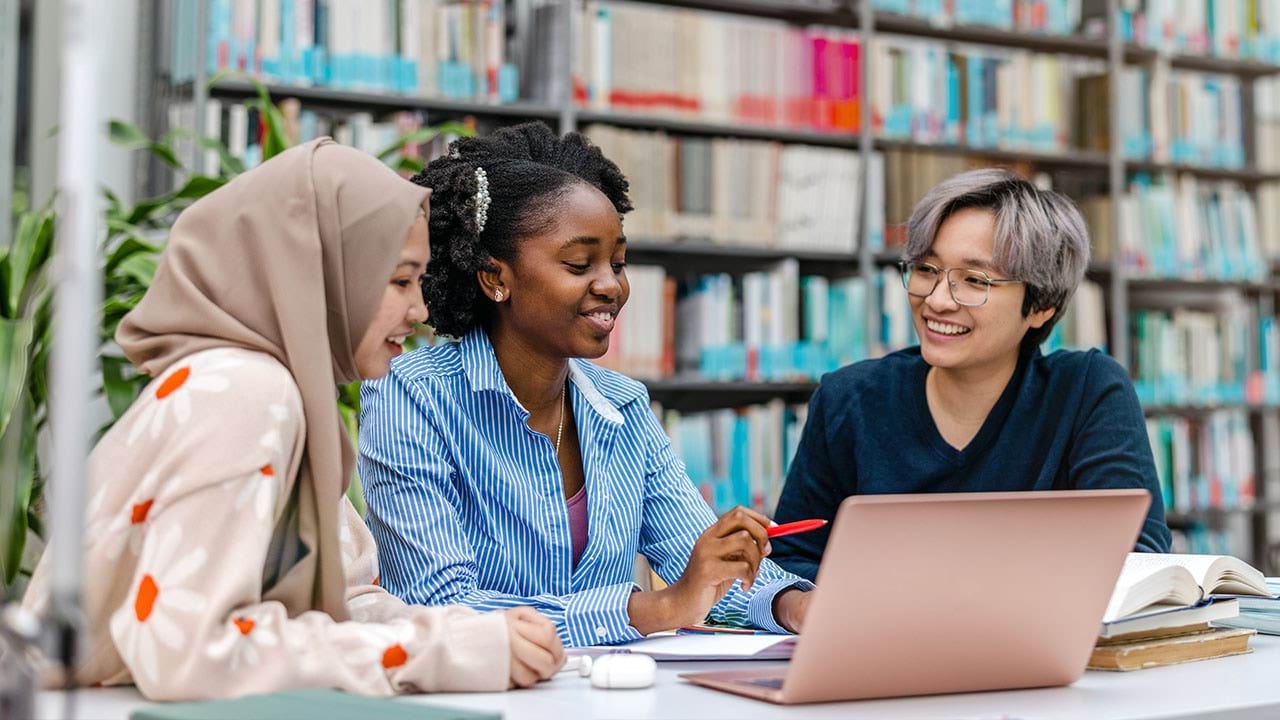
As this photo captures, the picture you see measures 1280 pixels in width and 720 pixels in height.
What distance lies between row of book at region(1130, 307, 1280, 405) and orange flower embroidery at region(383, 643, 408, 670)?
3.63 meters

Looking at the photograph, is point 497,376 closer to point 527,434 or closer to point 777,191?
point 527,434

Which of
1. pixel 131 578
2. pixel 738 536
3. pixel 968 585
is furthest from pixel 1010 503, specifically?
pixel 131 578

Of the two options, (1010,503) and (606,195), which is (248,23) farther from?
(1010,503)

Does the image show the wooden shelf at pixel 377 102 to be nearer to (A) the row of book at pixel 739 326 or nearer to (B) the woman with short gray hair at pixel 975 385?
(A) the row of book at pixel 739 326

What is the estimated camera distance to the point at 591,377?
1.90 metres

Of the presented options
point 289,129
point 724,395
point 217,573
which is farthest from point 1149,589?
point 724,395

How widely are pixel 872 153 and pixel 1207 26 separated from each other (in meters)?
1.38

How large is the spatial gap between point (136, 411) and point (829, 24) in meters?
3.29

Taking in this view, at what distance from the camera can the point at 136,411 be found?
45.4 inches

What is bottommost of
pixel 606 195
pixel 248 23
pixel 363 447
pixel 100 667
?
pixel 100 667

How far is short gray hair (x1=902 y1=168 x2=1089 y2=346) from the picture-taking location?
2.02 m

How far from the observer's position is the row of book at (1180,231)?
438 cm

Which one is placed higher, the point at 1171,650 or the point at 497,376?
the point at 497,376

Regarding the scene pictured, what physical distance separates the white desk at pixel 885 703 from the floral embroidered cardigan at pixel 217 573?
4cm
